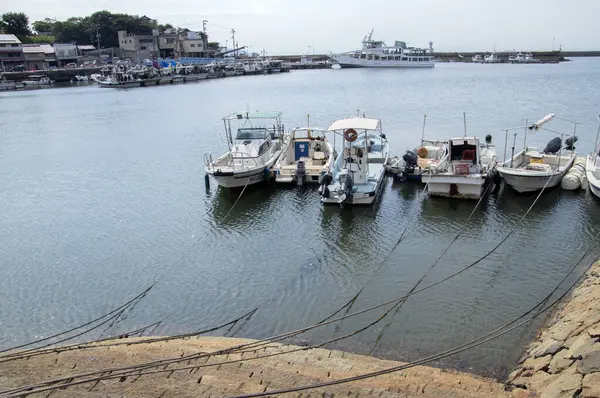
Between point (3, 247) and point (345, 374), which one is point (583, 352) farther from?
point (3, 247)

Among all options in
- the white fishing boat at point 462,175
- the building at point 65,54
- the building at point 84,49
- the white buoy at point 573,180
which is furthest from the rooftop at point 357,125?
the building at point 84,49

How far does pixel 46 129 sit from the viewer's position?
47719 mm

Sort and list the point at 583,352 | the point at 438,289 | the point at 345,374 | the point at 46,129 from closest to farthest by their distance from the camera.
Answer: the point at 583,352
the point at 345,374
the point at 438,289
the point at 46,129

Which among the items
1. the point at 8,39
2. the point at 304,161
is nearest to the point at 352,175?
the point at 304,161

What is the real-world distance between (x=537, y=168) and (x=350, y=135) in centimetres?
884

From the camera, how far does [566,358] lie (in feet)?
26.6

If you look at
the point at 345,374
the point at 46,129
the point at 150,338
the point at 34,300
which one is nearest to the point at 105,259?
the point at 34,300

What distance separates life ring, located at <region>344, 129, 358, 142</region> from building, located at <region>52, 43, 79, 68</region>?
404 feet

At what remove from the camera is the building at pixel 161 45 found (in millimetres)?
133750

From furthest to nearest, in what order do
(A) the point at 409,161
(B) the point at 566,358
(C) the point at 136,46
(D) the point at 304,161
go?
(C) the point at 136,46 < (D) the point at 304,161 < (A) the point at 409,161 < (B) the point at 566,358

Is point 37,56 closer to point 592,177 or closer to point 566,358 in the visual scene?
point 592,177

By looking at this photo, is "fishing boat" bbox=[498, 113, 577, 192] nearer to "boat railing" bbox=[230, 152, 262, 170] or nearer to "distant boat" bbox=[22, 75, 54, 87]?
"boat railing" bbox=[230, 152, 262, 170]

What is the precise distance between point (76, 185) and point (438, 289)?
2169cm

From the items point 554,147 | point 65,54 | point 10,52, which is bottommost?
point 554,147
